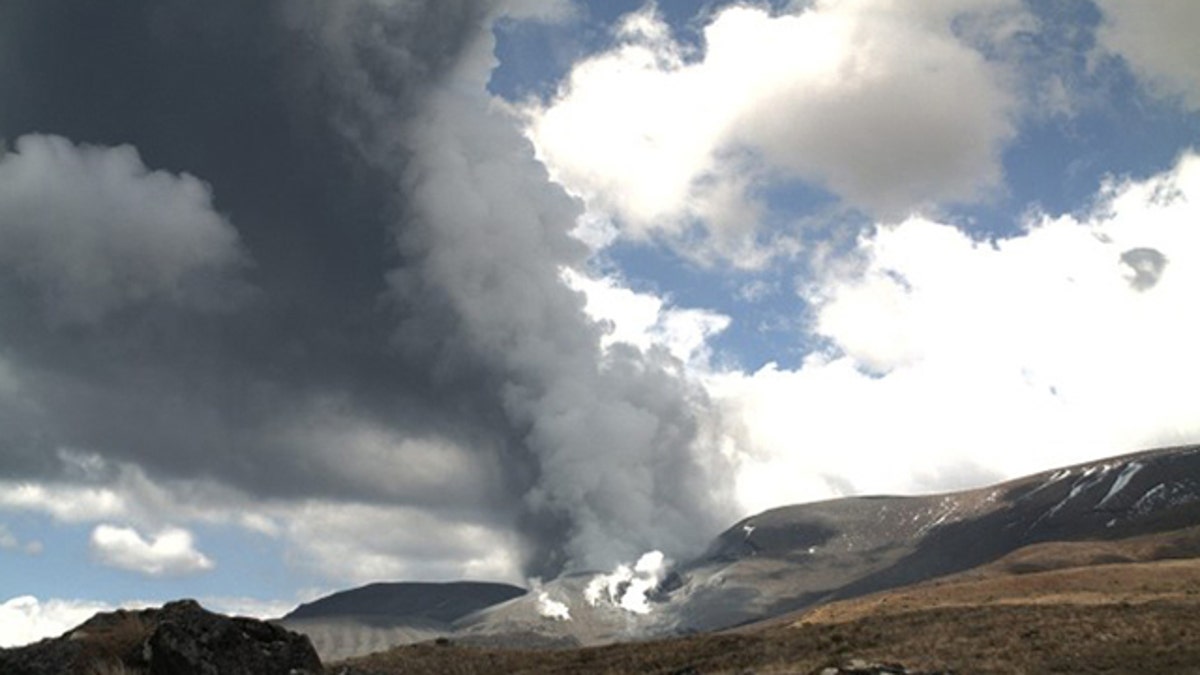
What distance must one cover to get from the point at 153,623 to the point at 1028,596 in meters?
58.7

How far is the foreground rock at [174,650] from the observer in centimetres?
2302

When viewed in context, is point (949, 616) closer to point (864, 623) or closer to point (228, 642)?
point (864, 623)

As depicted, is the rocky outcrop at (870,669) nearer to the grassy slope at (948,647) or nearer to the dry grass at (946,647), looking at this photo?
the dry grass at (946,647)

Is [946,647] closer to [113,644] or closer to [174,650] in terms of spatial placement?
[174,650]

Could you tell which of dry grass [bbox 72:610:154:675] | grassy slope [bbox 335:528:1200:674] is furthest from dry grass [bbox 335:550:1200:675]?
dry grass [bbox 72:610:154:675]

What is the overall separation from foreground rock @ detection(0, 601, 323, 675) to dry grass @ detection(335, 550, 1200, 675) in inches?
602

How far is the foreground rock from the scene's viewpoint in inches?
906

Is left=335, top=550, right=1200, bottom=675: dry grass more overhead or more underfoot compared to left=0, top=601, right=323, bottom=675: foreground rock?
more underfoot

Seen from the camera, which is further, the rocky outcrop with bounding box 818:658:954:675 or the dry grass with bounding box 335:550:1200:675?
the dry grass with bounding box 335:550:1200:675

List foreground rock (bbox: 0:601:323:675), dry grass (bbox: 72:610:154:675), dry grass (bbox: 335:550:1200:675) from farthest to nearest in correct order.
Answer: dry grass (bbox: 335:550:1200:675) < foreground rock (bbox: 0:601:323:675) < dry grass (bbox: 72:610:154:675)

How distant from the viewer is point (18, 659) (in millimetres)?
23781

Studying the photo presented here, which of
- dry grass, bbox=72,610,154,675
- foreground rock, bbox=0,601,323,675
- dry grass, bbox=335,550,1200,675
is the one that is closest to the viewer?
dry grass, bbox=72,610,154,675

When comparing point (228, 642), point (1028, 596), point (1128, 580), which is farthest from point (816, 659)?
point (1128, 580)

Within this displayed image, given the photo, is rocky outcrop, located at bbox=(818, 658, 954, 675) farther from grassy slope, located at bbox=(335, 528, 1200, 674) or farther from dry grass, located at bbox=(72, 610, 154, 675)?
dry grass, located at bbox=(72, 610, 154, 675)
